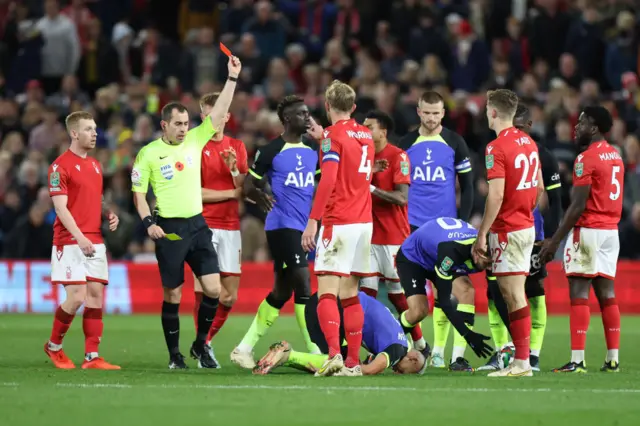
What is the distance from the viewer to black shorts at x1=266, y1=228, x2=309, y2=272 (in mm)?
12797

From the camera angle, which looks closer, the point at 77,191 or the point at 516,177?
the point at 516,177

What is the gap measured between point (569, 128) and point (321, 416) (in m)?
13.0

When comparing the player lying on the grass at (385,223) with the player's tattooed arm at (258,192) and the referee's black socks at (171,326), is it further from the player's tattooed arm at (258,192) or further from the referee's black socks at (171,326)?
the referee's black socks at (171,326)

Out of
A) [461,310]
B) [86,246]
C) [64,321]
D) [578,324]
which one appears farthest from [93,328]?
[578,324]

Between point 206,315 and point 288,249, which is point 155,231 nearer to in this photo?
point 206,315

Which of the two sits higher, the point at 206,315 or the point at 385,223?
the point at 385,223

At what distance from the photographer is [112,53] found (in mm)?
24797

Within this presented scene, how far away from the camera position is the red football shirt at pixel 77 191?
1242 centimetres

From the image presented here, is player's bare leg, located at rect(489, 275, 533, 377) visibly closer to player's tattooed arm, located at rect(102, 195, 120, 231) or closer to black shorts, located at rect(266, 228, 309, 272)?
black shorts, located at rect(266, 228, 309, 272)

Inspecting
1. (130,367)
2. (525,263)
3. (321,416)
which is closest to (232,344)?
(130,367)

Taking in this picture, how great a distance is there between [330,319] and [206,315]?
1.85 metres

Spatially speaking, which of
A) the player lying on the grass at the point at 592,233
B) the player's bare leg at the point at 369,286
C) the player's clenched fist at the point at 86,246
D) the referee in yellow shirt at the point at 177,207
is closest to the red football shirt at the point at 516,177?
the player lying on the grass at the point at 592,233

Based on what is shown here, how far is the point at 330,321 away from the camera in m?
11.2

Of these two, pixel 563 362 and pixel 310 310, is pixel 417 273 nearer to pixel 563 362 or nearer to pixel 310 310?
pixel 310 310
